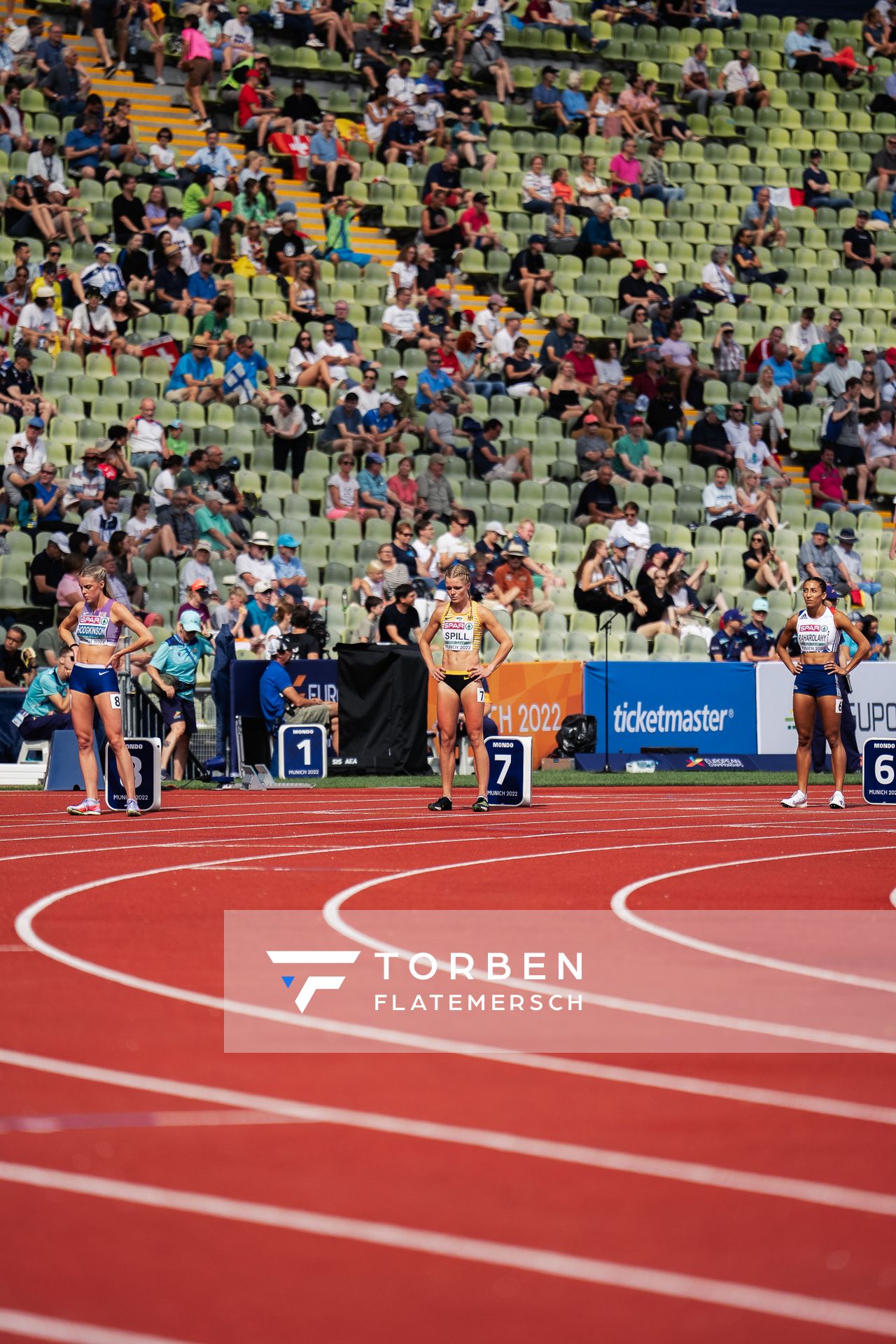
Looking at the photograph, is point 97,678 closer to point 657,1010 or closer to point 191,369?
point 657,1010

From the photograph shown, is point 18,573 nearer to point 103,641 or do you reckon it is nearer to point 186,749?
point 186,749

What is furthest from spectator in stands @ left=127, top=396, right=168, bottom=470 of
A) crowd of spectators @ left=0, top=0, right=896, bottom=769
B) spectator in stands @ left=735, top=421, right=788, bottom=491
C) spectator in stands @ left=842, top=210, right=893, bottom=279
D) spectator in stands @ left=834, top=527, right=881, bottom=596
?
spectator in stands @ left=842, top=210, right=893, bottom=279

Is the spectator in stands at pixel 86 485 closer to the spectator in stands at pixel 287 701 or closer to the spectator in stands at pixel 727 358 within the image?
the spectator in stands at pixel 287 701

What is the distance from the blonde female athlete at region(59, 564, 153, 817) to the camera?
13.8 meters

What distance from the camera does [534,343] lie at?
2605 centimetres

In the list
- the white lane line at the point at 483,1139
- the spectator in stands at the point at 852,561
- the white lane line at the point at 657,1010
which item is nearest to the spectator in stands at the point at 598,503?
the spectator in stands at the point at 852,561

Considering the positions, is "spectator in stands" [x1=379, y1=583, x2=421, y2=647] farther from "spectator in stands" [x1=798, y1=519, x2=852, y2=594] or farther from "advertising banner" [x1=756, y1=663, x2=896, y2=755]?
"spectator in stands" [x1=798, y1=519, x2=852, y2=594]

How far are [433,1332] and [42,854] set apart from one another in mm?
7965

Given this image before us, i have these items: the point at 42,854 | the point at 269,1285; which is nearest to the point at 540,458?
the point at 42,854

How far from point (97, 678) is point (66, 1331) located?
11.0 m

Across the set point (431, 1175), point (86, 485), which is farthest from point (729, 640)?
point (431, 1175)

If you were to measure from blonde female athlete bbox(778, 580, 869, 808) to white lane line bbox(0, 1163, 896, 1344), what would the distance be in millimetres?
11742

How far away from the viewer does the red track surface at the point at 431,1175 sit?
3244 millimetres

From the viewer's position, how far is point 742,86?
3072cm
